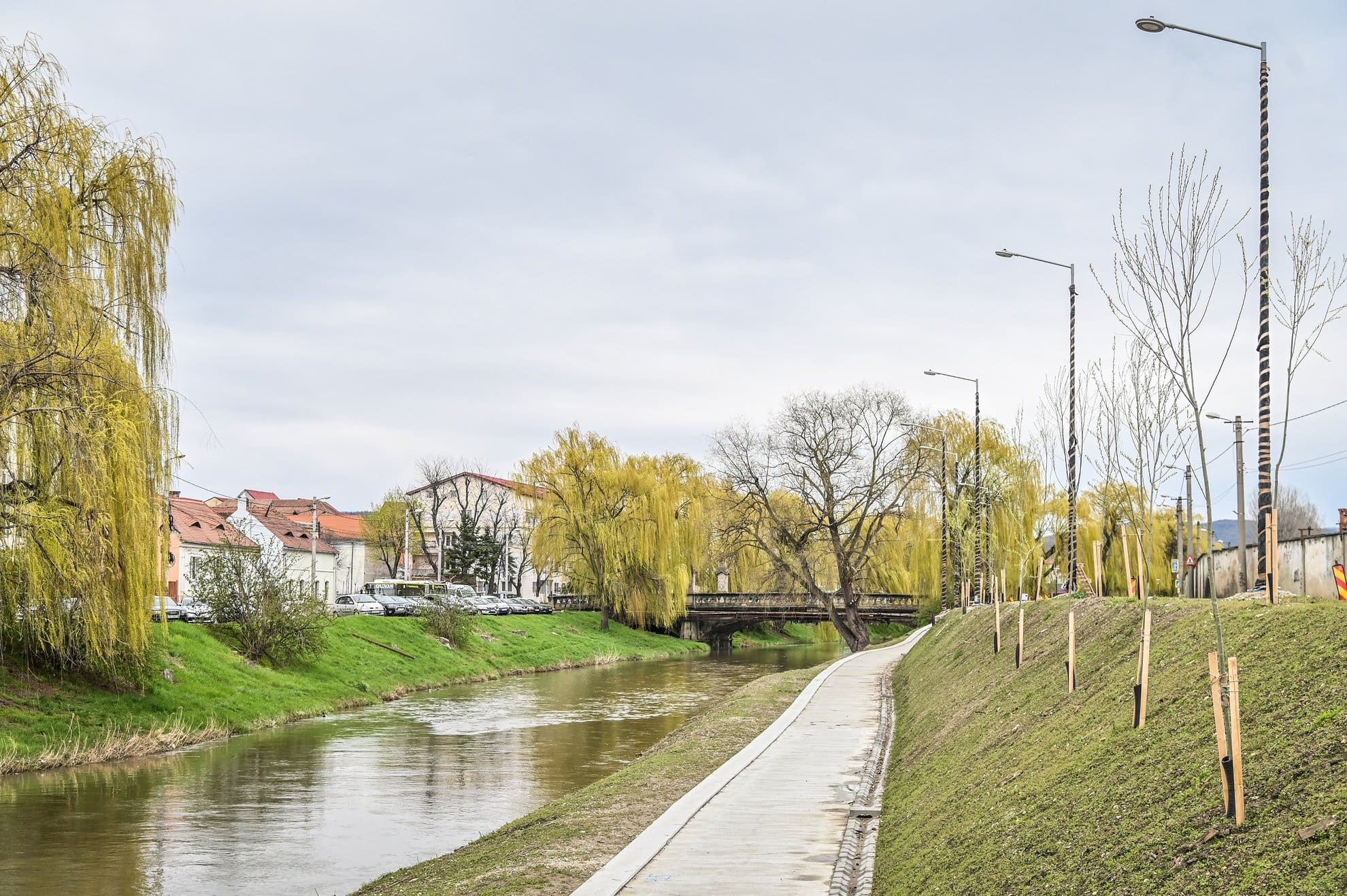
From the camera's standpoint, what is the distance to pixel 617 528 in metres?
72.6

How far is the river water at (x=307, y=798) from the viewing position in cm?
1599

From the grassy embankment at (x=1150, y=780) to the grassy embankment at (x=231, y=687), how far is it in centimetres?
1878

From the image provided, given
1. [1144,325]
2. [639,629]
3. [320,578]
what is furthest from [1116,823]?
[320,578]

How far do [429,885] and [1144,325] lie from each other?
914 cm

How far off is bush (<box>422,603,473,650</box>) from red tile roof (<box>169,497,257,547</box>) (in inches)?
791

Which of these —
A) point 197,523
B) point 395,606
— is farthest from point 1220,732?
point 197,523

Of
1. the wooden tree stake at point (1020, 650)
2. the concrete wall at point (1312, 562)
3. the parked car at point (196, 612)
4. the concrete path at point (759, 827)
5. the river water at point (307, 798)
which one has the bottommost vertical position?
the river water at point (307, 798)

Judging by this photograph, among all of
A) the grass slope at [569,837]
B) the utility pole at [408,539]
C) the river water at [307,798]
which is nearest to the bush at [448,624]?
the river water at [307,798]

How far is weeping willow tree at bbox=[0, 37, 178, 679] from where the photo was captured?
68.8 ft

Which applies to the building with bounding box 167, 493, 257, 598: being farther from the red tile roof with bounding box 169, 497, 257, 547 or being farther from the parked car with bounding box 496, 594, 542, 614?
the parked car with bounding box 496, 594, 542, 614

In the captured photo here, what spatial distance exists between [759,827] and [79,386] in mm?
16280

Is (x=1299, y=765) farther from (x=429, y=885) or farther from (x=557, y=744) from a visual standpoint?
(x=557, y=744)

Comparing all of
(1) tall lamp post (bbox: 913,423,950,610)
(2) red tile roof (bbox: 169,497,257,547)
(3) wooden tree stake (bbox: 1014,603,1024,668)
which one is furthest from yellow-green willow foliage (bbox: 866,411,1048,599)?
(2) red tile roof (bbox: 169,497,257,547)

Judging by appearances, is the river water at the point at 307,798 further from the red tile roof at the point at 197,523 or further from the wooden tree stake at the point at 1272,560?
the red tile roof at the point at 197,523
